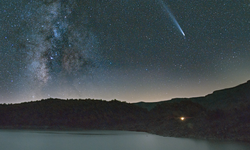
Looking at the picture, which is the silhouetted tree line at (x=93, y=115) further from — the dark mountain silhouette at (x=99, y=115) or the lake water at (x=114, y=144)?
the lake water at (x=114, y=144)

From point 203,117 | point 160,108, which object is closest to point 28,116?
point 160,108

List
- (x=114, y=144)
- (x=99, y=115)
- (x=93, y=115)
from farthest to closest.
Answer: (x=99, y=115)
(x=93, y=115)
(x=114, y=144)

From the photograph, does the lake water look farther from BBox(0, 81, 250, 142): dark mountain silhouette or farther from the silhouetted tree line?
the silhouetted tree line

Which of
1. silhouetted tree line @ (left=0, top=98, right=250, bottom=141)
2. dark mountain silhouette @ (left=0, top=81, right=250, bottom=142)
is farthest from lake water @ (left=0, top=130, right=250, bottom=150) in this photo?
silhouetted tree line @ (left=0, top=98, right=250, bottom=141)

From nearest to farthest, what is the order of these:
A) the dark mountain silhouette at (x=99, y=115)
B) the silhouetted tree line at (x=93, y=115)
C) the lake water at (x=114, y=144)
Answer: the lake water at (x=114, y=144) → the dark mountain silhouette at (x=99, y=115) → the silhouetted tree line at (x=93, y=115)

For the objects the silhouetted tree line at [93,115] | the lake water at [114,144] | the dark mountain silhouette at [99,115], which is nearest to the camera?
the lake water at [114,144]

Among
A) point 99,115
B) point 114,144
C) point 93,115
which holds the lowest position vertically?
point 114,144

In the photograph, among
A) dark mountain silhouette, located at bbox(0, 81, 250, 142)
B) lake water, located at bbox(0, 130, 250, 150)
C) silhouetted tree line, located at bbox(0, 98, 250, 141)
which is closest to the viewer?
lake water, located at bbox(0, 130, 250, 150)

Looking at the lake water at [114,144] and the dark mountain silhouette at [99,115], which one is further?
the dark mountain silhouette at [99,115]

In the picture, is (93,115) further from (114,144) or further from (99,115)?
(114,144)

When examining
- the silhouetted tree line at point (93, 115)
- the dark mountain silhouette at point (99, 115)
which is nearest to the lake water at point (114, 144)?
the dark mountain silhouette at point (99, 115)

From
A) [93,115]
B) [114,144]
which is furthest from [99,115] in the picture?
[114,144]

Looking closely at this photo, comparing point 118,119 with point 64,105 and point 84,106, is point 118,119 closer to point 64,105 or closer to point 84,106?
point 84,106
